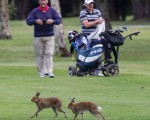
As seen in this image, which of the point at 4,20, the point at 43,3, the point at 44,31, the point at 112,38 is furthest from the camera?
the point at 4,20

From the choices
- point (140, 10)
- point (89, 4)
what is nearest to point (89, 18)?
point (89, 4)

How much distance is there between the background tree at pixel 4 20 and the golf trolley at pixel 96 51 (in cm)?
2243

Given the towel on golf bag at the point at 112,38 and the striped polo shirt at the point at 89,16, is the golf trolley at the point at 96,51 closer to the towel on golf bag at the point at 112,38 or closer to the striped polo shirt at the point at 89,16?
the towel on golf bag at the point at 112,38

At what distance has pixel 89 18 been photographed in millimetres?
19250

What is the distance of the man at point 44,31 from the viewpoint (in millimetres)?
18578

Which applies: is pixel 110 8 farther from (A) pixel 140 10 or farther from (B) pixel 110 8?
(A) pixel 140 10

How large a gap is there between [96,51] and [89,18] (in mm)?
905

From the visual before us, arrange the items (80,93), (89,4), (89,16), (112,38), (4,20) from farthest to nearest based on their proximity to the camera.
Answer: (4,20)
(89,16)
(89,4)
(112,38)
(80,93)

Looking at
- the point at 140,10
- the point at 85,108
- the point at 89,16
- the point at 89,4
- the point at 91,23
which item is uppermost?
the point at 89,4

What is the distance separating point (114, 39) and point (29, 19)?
2228 millimetres

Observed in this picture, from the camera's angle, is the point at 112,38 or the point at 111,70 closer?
the point at 112,38

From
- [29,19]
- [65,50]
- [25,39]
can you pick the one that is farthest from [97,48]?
[25,39]

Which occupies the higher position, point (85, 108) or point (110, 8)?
point (85, 108)

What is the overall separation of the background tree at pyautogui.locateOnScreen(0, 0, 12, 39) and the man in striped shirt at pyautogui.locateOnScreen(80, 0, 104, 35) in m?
22.5
